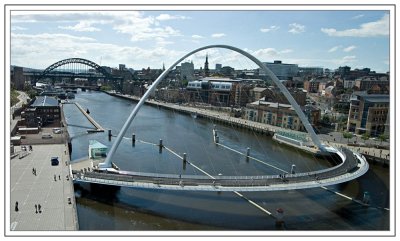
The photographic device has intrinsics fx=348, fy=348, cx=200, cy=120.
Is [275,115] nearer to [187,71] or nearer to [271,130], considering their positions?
[271,130]

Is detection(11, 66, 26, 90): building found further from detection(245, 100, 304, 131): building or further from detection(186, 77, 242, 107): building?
detection(245, 100, 304, 131): building

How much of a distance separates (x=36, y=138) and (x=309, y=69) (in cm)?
11761

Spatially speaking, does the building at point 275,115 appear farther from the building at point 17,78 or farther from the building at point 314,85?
the building at point 17,78

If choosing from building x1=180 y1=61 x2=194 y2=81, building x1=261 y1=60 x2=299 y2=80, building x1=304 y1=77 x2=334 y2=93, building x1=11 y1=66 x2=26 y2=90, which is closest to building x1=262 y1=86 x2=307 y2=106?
building x1=304 y1=77 x2=334 y2=93

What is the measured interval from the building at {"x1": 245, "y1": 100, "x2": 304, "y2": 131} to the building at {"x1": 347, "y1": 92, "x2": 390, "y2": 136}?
5.08 metres

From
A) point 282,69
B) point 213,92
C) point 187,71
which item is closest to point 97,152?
point 213,92

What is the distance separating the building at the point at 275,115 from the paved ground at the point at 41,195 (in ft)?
70.1

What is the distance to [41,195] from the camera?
565 inches

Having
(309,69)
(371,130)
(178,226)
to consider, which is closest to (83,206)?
(178,226)

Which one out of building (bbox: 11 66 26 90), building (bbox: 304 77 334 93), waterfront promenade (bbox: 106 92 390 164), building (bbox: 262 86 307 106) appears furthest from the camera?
building (bbox: 304 77 334 93)

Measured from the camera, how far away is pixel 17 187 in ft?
49.8

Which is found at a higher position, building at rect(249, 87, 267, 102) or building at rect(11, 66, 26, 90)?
building at rect(11, 66, 26, 90)

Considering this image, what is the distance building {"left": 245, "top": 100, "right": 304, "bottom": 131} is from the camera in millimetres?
33469
